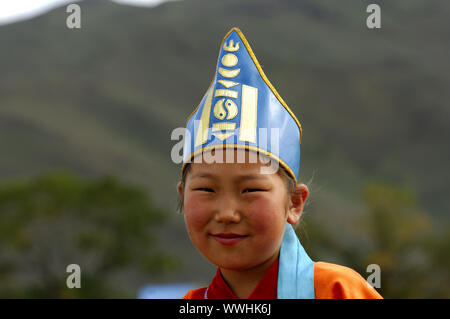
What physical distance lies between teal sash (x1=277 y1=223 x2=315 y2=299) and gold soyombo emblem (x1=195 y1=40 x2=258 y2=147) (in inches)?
18.4

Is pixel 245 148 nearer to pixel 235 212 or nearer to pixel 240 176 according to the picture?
pixel 240 176

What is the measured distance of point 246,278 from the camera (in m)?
2.52

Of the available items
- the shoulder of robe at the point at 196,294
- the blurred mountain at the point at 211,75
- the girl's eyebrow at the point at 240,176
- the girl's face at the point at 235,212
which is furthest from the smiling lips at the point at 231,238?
the blurred mountain at the point at 211,75

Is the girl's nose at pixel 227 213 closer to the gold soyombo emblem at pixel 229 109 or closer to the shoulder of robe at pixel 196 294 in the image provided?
the gold soyombo emblem at pixel 229 109

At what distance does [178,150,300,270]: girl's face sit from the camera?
7.46 feet

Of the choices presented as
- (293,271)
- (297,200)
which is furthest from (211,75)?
(293,271)

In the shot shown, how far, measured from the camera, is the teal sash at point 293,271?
2.35 meters

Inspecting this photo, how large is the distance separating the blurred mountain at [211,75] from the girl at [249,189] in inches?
1983

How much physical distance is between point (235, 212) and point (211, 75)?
69.8 m

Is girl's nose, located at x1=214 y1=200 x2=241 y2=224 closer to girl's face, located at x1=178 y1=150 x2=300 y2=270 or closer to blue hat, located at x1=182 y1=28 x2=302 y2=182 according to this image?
girl's face, located at x1=178 y1=150 x2=300 y2=270

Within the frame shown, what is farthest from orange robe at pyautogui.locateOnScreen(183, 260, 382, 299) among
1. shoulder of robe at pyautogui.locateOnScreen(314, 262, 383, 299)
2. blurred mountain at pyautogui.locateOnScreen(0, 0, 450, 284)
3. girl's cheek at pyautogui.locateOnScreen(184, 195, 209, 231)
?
blurred mountain at pyautogui.locateOnScreen(0, 0, 450, 284)

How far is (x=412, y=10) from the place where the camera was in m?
86.8
